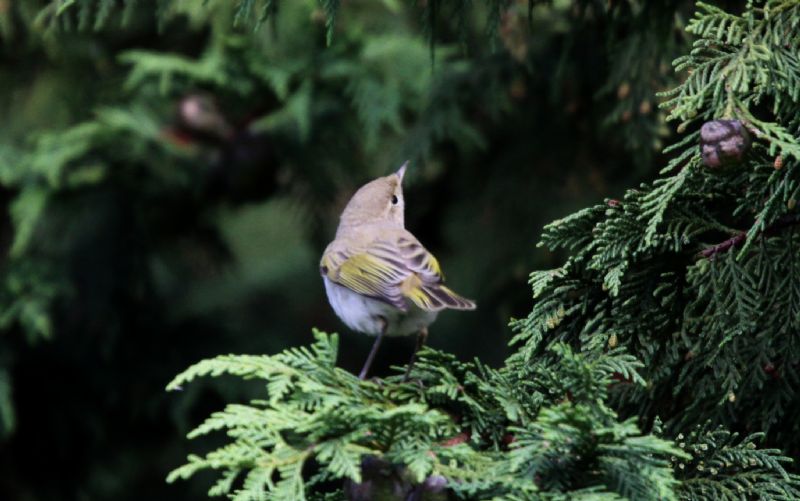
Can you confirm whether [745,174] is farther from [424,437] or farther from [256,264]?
[256,264]

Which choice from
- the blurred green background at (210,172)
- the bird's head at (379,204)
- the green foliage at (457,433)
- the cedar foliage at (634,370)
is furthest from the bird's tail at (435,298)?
the blurred green background at (210,172)

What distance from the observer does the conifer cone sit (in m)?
1.63

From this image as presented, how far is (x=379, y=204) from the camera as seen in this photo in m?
3.28

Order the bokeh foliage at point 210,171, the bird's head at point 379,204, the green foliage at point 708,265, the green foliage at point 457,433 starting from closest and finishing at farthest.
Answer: the green foliage at point 457,433, the green foliage at point 708,265, the bird's head at point 379,204, the bokeh foliage at point 210,171

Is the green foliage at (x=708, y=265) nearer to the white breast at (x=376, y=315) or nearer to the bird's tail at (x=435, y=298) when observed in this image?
the bird's tail at (x=435, y=298)

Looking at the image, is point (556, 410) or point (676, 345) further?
point (676, 345)

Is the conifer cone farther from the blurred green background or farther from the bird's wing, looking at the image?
the blurred green background

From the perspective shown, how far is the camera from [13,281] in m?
3.78

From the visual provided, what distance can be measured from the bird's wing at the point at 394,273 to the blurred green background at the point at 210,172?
0.53 m

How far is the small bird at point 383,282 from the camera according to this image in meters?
2.58

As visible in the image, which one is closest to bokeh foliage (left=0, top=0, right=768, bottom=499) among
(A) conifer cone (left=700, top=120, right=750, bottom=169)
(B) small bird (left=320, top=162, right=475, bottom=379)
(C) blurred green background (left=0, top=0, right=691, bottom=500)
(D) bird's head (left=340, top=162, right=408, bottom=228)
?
(C) blurred green background (left=0, top=0, right=691, bottom=500)

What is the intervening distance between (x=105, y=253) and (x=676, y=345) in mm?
2821

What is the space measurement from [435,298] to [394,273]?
0.21m

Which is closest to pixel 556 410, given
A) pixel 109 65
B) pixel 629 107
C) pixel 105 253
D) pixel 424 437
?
pixel 424 437
